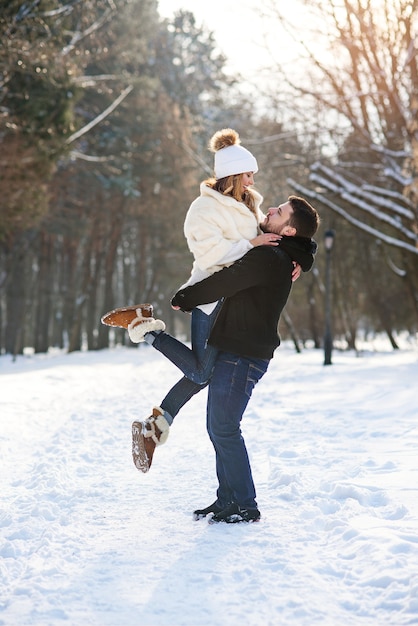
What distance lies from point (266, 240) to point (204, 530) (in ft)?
5.67

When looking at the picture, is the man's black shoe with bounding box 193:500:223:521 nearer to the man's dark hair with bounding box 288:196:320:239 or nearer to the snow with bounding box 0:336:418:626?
the snow with bounding box 0:336:418:626

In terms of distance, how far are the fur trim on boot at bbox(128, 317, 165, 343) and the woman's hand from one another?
0.85 m

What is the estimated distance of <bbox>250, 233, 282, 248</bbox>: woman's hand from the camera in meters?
4.40

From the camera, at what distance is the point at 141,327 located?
189 inches

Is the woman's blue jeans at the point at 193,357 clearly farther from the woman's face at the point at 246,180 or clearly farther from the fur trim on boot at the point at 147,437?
the woman's face at the point at 246,180

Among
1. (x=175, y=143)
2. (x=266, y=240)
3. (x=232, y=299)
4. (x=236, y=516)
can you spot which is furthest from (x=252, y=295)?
(x=175, y=143)

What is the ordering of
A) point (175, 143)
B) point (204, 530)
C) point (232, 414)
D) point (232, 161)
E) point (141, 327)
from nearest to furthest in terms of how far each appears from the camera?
point (204, 530)
point (232, 414)
point (232, 161)
point (141, 327)
point (175, 143)

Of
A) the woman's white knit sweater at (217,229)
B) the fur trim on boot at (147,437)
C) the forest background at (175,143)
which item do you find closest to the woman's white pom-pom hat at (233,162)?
the woman's white knit sweater at (217,229)

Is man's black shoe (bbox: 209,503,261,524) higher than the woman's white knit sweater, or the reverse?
the woman's white knit sweater

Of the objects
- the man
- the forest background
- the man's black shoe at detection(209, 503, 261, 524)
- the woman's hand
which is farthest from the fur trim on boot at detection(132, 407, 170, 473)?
the forest background

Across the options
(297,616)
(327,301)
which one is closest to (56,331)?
(327,301)

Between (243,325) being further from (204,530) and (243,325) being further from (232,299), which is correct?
(204,530)

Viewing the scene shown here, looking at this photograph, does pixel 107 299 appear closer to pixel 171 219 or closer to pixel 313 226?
pixel 171 219

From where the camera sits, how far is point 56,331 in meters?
44.8
